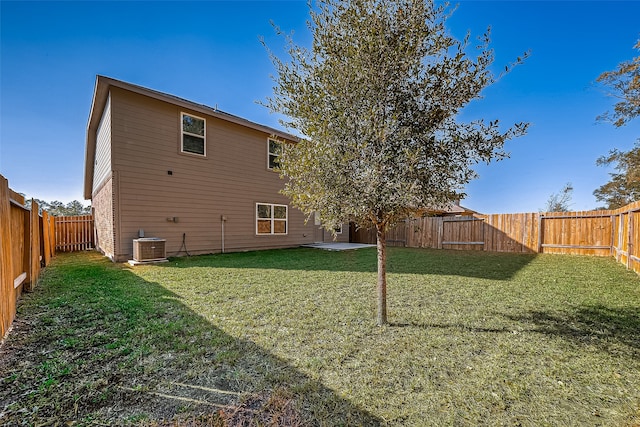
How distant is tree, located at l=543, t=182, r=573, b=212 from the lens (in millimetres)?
23281

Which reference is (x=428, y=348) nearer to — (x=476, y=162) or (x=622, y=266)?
(x=476, y=162)

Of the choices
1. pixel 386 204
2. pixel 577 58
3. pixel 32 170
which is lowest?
pixel 386 204

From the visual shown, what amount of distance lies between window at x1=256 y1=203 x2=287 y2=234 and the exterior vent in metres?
4.01

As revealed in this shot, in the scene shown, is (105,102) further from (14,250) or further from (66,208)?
(66,208)

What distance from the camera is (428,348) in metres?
2.76

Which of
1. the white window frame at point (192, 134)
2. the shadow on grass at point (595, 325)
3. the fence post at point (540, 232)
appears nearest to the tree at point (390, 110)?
the shadow on grass at point (595, 325)

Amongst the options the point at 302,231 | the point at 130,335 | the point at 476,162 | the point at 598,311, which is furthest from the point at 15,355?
the point at 302,231

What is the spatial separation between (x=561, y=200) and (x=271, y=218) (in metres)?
25.5

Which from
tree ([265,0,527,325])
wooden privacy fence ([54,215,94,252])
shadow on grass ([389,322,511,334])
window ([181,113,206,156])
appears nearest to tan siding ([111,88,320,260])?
window ([181,113,206,156])

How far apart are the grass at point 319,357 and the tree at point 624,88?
11739mm

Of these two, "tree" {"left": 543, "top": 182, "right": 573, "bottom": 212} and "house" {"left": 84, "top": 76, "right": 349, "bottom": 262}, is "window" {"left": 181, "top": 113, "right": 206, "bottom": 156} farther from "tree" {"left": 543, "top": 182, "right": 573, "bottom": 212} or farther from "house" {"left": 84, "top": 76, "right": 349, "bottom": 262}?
"tree" {"left": 543, "top": 182, "right": 573, "bottom": 212}

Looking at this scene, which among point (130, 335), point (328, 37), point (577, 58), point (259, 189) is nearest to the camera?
point (130, 335)

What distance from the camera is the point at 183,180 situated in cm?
936

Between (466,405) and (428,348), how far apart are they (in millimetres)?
880
